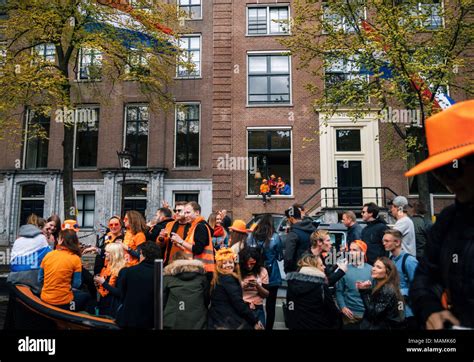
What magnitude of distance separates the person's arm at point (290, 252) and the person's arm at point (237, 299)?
1721 mm

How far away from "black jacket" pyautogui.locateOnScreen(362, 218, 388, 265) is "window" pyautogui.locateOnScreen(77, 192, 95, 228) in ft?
56.1

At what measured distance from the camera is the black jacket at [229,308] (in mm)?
3363

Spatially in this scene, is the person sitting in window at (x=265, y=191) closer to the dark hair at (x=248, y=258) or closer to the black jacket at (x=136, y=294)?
the dark hair at (x=248, y=258)

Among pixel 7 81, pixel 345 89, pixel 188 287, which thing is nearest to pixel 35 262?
pixel 188 287

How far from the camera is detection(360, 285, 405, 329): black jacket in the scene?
3.41 m

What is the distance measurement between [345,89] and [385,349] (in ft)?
40.7

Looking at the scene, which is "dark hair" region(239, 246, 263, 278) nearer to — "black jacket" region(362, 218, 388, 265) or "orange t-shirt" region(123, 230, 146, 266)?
"orange t-shirt" region(123, 230, 146, 266)

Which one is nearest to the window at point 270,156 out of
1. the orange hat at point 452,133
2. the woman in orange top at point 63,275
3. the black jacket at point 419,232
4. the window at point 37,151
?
the window at point 37,151

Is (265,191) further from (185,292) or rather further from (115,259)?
(185,292)

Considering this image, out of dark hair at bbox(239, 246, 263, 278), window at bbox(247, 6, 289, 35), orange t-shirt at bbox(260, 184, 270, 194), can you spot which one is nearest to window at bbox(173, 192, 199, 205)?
orange t-shirt at bbox(260, 184, 270, 194)

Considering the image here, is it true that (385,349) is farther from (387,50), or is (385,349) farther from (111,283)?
(387,50)

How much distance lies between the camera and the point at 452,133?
54.7 inches

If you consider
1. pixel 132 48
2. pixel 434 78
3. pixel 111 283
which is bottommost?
pixel 111 283

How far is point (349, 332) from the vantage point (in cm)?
214
